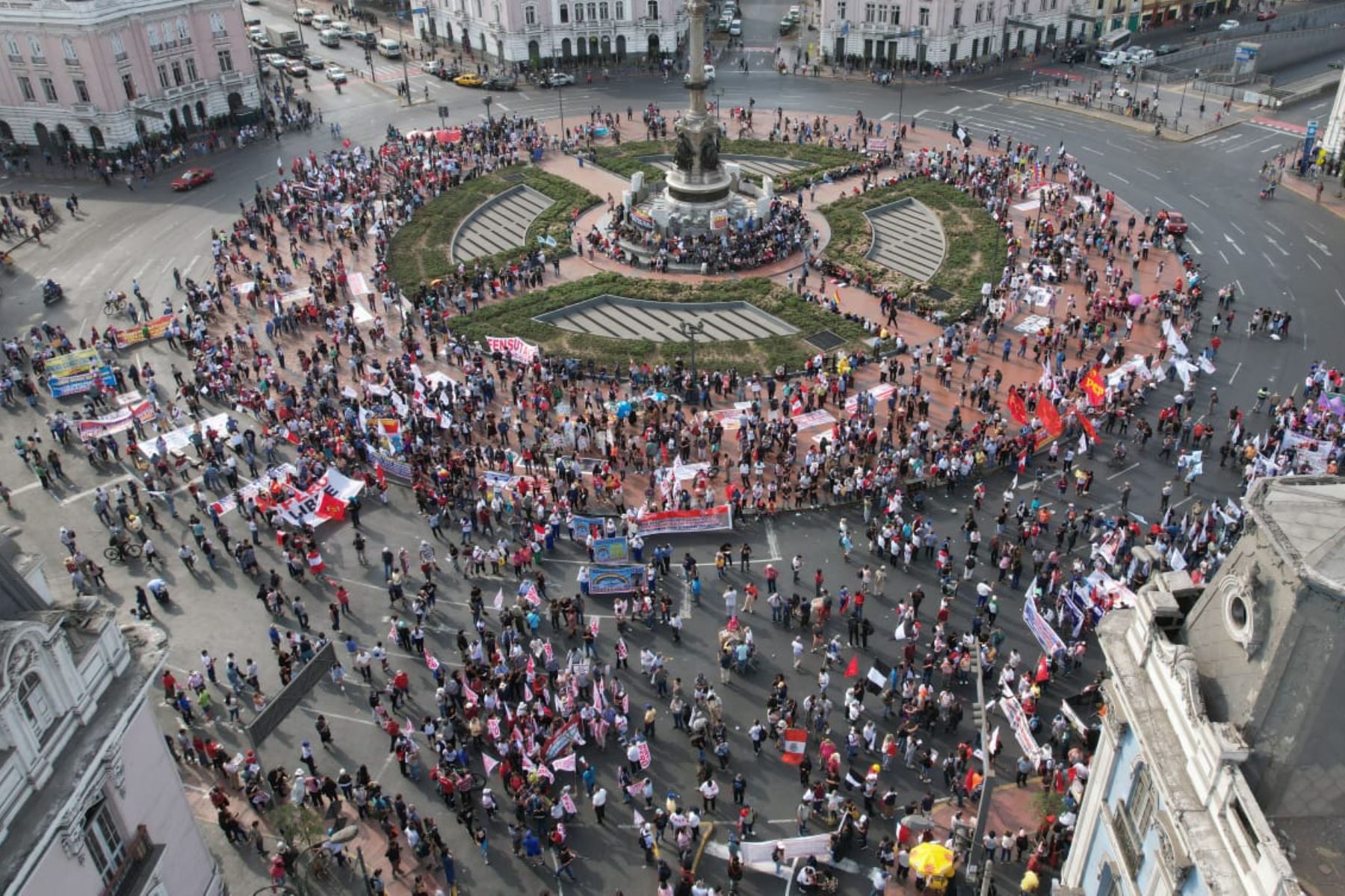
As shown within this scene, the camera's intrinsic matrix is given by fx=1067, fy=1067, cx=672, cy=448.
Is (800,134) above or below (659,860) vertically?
above

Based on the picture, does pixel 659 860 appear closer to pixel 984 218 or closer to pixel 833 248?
pixel 833 248

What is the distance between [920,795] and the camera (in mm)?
31703

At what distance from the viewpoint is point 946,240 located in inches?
2694

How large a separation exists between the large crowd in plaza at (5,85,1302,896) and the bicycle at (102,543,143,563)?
0.49 meters

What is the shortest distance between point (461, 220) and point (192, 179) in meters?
23.9

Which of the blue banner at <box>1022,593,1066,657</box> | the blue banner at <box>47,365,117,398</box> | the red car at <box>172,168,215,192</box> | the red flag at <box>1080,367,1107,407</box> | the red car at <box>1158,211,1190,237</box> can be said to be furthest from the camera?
the red car at <box>172,168,215,192</box>

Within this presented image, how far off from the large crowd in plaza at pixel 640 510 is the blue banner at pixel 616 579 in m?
0.43

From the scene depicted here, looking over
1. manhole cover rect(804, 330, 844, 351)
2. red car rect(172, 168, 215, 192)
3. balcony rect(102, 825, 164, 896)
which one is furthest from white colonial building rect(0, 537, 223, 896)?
red car rect(172, 168, 215, 192)

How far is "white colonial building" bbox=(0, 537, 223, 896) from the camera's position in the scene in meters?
20.4

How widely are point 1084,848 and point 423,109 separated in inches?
3466

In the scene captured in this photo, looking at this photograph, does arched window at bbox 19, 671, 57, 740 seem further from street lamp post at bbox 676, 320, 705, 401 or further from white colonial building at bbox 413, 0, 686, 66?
white colonial building at bbox 413, 0, 686, 66

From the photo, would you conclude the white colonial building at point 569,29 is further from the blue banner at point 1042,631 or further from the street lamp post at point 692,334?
the blue banner at point 1042,631

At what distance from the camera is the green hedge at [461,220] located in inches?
2606

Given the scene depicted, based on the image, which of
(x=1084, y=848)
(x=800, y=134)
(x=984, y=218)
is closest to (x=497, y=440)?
(x=1084, y=848)
